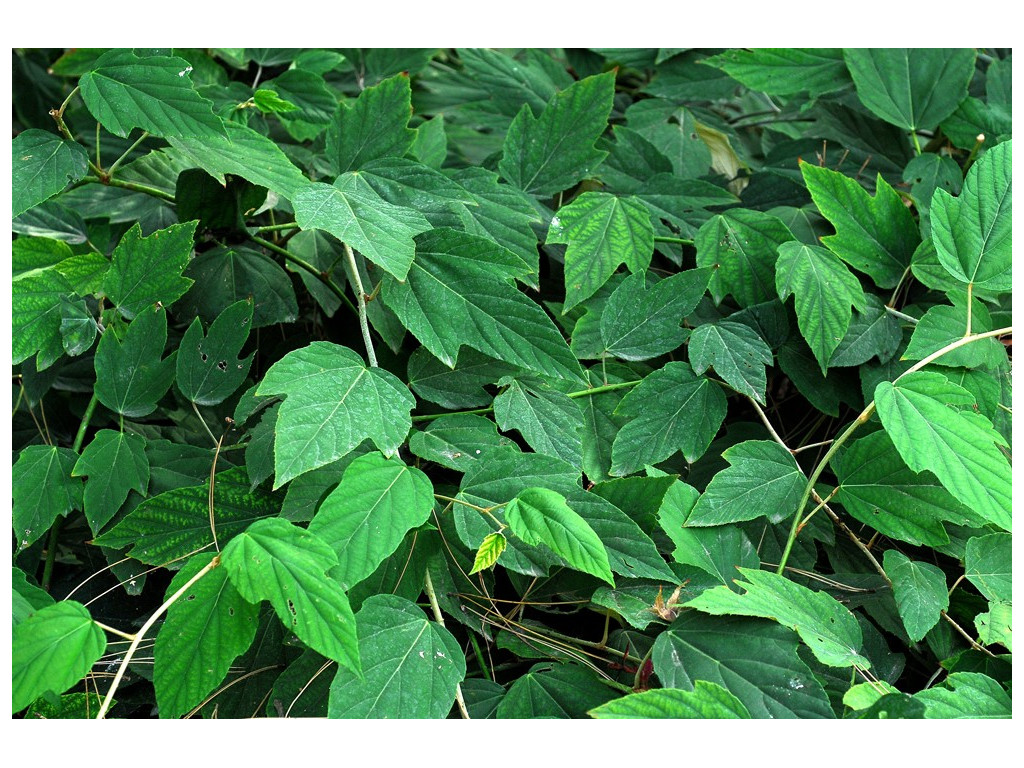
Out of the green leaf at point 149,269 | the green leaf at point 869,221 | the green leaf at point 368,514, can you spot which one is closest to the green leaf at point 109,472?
the green leaf at point 149,269

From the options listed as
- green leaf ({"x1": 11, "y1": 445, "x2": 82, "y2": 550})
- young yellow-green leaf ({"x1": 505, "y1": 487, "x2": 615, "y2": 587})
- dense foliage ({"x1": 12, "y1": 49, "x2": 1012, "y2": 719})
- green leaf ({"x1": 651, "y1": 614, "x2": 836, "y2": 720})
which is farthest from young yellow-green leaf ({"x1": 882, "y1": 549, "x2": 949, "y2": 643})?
green leaf ({"x1": 11, "y1": 445, "x2": 82, "y2": 550})

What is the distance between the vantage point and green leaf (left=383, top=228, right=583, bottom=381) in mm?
762

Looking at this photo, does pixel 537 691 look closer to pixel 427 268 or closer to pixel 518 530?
pixel 518 530

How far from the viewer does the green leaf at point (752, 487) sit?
0.75 meters

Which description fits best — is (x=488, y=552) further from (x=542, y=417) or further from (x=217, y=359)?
(x=217, y=359)

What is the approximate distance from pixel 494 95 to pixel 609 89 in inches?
10.7

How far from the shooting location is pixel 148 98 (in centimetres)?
79

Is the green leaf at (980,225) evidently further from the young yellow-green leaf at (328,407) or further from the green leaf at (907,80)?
the young yellow-green leaf at (328,407)

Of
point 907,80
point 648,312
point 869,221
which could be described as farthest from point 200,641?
point 907,80

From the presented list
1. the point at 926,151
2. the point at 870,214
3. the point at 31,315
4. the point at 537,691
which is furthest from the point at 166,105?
the point at 926,151

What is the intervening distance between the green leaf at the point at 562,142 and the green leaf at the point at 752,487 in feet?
1.25

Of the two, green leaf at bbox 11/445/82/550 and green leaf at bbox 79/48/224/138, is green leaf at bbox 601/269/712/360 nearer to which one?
green leaf at bbox 79/48/224/138

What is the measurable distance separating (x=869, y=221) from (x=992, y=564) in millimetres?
371

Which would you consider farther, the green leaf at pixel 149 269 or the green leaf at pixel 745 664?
the green leaf at pixel 149 269
